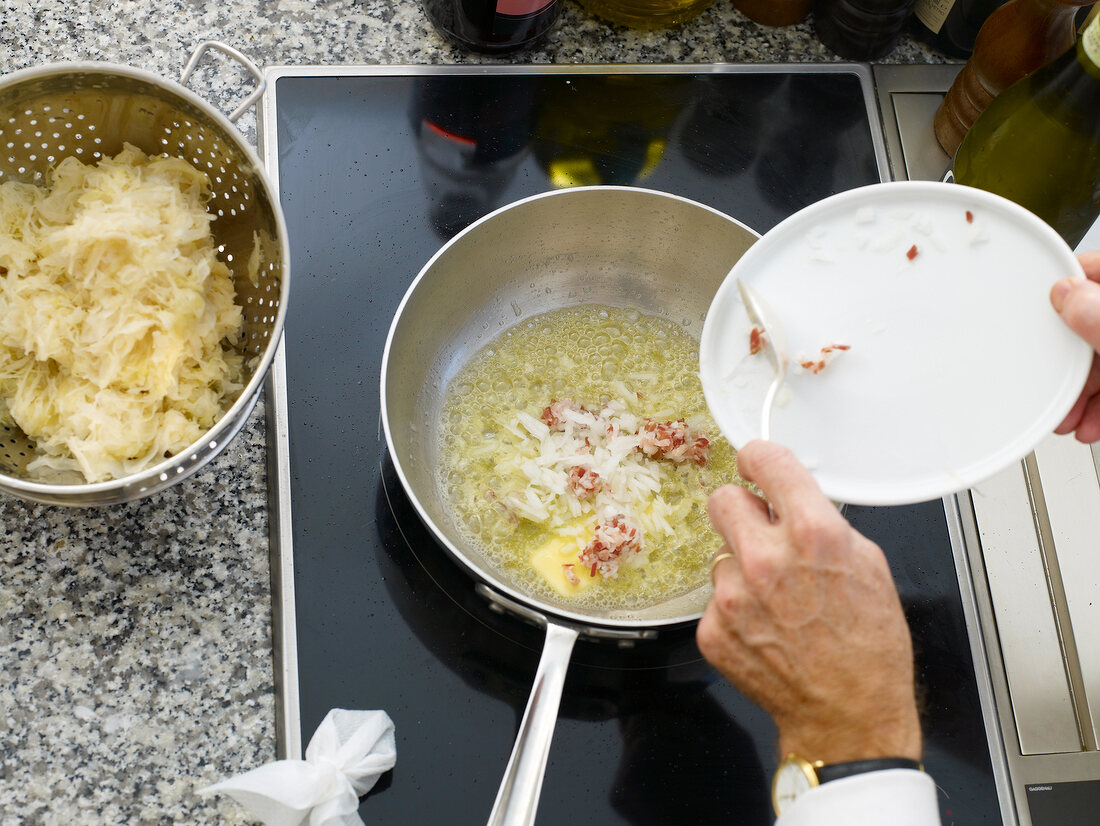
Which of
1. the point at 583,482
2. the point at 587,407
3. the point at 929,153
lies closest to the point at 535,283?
the point at 587,407

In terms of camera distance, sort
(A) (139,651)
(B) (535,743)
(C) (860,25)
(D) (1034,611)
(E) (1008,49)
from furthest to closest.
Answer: (C) (860,25), (E) (1008,49), (D) (1034,611), (A) (139,651), (B) (535,743)

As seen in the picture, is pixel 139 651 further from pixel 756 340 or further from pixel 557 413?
pixel 756 340

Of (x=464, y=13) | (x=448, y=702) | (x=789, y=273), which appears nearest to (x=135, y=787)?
(x=448, y=702)

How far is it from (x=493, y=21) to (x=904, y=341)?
598 mm

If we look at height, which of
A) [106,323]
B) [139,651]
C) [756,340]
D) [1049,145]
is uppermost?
[1049,145]

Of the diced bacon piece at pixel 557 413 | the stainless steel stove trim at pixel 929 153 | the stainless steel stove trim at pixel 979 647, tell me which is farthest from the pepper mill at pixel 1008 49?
the diced bacon piece at pixel 557 413

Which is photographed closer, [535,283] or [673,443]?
[673,443]

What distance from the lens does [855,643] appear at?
0.62m

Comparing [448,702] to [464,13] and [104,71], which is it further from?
[464,13]

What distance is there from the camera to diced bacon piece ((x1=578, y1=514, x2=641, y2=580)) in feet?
2.84

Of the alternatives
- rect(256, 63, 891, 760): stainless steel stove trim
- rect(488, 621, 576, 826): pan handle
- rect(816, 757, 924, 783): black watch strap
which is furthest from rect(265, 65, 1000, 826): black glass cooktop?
rect(816, 757, 924, 783): black watch strap

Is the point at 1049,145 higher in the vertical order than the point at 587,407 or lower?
higher

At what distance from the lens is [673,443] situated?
94 centimetres

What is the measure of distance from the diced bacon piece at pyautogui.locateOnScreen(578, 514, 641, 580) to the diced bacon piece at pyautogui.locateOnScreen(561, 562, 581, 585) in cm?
1
